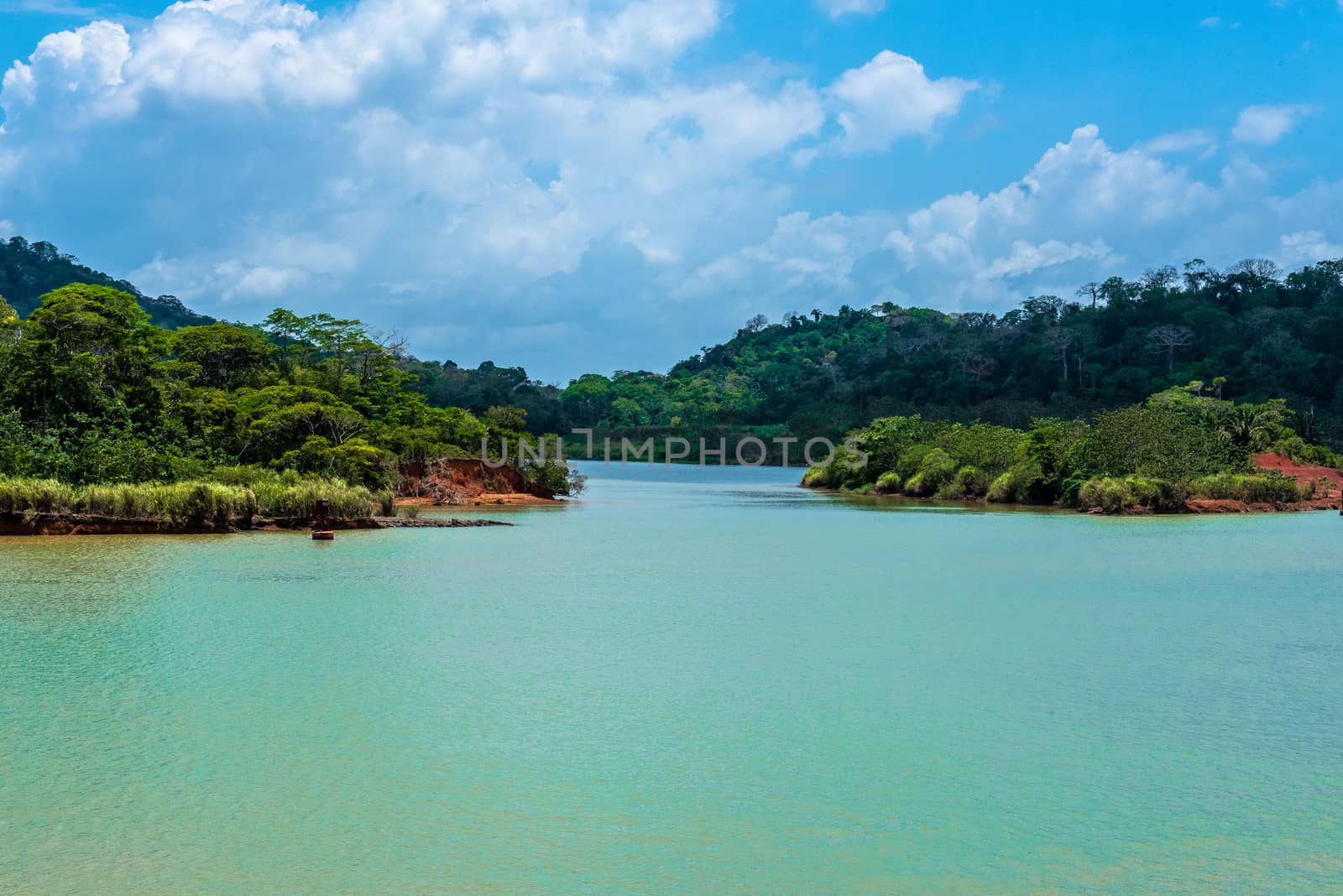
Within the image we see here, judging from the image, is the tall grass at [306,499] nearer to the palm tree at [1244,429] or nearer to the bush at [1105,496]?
the bush at [1105,496]

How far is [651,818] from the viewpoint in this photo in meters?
7.67

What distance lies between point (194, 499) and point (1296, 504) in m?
38.7

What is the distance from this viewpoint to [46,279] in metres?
114

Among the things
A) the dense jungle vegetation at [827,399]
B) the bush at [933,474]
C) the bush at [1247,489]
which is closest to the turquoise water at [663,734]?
the dense jungle vegetation at [827,399]

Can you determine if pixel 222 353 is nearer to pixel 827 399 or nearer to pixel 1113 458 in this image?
pixel 1113 458

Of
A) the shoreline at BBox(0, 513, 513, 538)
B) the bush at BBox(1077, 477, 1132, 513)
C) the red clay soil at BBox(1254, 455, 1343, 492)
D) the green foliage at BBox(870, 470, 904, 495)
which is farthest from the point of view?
the green foliage at BBox(870, 470, 904, 495)

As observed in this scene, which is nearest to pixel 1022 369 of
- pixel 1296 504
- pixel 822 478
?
pixel 822 478

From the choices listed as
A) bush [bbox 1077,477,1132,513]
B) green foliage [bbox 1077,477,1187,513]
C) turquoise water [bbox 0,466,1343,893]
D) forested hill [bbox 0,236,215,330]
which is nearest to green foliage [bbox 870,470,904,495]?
bush [bbox 1077,477,1132,513]

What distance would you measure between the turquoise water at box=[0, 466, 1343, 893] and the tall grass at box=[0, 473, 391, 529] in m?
6.02

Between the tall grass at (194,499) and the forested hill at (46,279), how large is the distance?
86232 millimetres

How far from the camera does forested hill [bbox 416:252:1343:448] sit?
273 feet

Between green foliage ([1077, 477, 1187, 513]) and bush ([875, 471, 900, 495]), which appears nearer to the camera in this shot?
green foliage ([1077, 477, 1187, 513])

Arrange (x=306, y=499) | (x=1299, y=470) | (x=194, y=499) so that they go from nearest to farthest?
1. (x=194, y=499)
2. (x=306, y=499)
3. (x=1299, y=470)

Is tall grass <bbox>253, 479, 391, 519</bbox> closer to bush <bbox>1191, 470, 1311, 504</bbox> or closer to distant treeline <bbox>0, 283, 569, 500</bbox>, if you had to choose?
distant treeline <bbox>0, 283, 569, 500</bbox>
